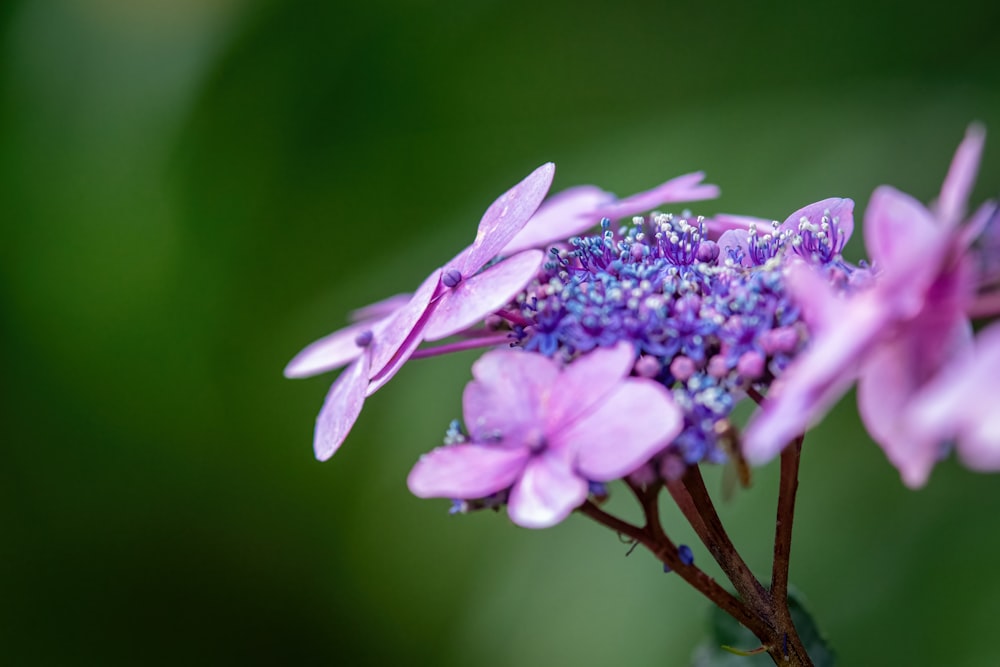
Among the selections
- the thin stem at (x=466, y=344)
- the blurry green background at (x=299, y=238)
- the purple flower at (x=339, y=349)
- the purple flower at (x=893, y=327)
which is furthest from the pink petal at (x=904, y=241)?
the blurry green background at (x=299, y=238)

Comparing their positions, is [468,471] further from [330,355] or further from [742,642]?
[742,642]

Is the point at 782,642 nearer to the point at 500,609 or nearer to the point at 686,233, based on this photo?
the point at 686,233

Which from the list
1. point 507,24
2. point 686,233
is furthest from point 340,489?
point 686,233

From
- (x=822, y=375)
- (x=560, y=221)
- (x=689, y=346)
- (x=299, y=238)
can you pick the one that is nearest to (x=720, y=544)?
(x=689, y=346)

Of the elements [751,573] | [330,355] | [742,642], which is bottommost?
[742,642]

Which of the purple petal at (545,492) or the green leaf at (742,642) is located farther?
the green leaf at (742,642)

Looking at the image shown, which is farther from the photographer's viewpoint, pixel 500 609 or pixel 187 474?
pixel 187 474

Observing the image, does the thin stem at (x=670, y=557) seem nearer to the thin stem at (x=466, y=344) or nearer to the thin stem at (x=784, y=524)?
the thin stem at (x=784, y=524)
